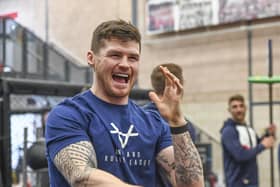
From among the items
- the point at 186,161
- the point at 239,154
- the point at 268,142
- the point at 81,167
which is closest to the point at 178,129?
the point at 186,161

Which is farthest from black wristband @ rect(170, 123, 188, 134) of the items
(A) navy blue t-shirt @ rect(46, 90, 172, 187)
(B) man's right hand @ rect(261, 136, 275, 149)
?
(B) man's right hand @ rect(261, 136, 275, 149)

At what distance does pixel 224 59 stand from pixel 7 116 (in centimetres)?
727

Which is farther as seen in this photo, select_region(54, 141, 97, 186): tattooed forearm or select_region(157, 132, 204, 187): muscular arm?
select_region(157, 132, 204, 187): muscular arm

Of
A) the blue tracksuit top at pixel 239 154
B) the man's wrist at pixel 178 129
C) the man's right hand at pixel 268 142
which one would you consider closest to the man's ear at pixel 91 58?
the man's wrist at pixel 178 129

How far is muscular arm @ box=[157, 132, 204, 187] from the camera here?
6.29 ft

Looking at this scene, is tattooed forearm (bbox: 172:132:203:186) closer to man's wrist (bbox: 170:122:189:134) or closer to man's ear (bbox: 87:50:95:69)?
man's wrist (bbox: 170:122:189:134)

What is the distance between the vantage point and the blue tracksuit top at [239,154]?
4887mm

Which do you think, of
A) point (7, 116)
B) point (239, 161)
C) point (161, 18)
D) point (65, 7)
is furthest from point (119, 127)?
point (65, 7)

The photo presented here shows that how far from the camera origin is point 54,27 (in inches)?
565

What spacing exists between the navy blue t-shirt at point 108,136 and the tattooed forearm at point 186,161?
97 millimetres

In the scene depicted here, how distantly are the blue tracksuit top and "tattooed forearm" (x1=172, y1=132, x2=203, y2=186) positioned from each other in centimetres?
298

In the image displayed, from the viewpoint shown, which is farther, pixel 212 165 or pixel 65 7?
pixel 65 7

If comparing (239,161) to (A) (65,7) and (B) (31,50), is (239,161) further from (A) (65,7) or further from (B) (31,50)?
(A) (65,7)

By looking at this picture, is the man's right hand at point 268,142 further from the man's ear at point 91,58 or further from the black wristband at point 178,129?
the man's ear at point 91,58
